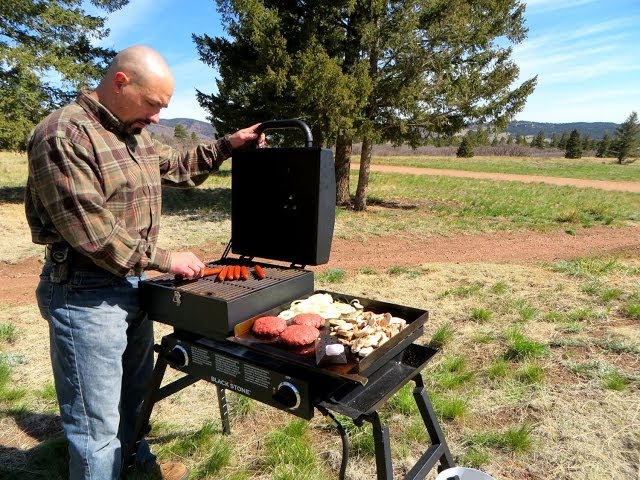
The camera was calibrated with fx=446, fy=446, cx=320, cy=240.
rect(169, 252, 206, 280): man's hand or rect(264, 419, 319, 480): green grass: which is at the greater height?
rect(169, 252, 206, 280): man's hand

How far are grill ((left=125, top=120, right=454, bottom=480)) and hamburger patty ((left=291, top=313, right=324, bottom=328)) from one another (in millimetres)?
135

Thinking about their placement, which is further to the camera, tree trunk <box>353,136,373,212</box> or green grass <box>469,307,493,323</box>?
tree trunk <box>353,136,373,212</box>

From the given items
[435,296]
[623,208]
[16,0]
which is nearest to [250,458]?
[435,296]

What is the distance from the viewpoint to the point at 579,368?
3.69 m

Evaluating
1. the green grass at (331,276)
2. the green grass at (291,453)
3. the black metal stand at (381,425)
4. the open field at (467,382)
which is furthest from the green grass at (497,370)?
the green grass at (331,276)

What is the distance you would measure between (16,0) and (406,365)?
524 inches

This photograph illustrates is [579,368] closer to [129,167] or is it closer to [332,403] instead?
[332,403]

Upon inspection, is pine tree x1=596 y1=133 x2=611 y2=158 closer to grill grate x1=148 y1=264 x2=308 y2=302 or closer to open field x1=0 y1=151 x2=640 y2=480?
open field x1=0 y1=151 x2=640 y2=480

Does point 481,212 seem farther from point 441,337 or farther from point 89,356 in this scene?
point 89,356

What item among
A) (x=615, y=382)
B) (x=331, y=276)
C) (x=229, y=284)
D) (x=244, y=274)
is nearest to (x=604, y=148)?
(x=331, y=276)

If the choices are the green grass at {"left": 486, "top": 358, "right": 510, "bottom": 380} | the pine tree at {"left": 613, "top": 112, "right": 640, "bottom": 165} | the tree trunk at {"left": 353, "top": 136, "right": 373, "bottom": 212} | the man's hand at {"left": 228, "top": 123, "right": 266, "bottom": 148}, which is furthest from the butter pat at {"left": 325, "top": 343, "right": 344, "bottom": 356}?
the pine tree at {"left": 613, "top": 112, "right": 640, "bottom": 165}

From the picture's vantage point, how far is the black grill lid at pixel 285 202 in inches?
83.9

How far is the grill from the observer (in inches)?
68.8

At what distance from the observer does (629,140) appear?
149 feet
